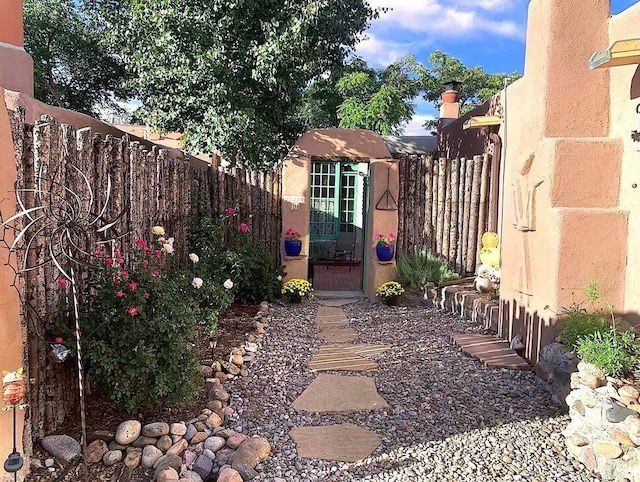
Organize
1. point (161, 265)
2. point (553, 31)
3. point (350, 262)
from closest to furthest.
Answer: point (161, 265) → point (553, 31) → point (350, 262)

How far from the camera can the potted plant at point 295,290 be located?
7559mm

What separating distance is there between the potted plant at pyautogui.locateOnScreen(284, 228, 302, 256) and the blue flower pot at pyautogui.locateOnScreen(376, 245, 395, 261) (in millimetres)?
1227

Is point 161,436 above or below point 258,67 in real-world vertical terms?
below

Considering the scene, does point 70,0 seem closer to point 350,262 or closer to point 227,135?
point 227,135

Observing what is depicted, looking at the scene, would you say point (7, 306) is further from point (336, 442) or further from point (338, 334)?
point (338, 334)

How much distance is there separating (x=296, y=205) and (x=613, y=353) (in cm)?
535

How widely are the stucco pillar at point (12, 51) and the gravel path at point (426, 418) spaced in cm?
386

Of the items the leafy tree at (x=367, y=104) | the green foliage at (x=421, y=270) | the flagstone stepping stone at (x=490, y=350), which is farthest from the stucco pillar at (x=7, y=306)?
the leafy tree at (x=367, y=104)

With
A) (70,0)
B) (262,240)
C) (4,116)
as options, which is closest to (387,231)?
(262,240)

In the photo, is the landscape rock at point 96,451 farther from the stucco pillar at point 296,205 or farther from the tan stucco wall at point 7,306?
the stucco pillar at point 296,205

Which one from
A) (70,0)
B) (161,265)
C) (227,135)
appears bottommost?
(161,265)

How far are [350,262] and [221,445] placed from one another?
26.4 ft

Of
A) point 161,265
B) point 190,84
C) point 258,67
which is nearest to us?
point 161,265

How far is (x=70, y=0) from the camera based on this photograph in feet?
40.8
